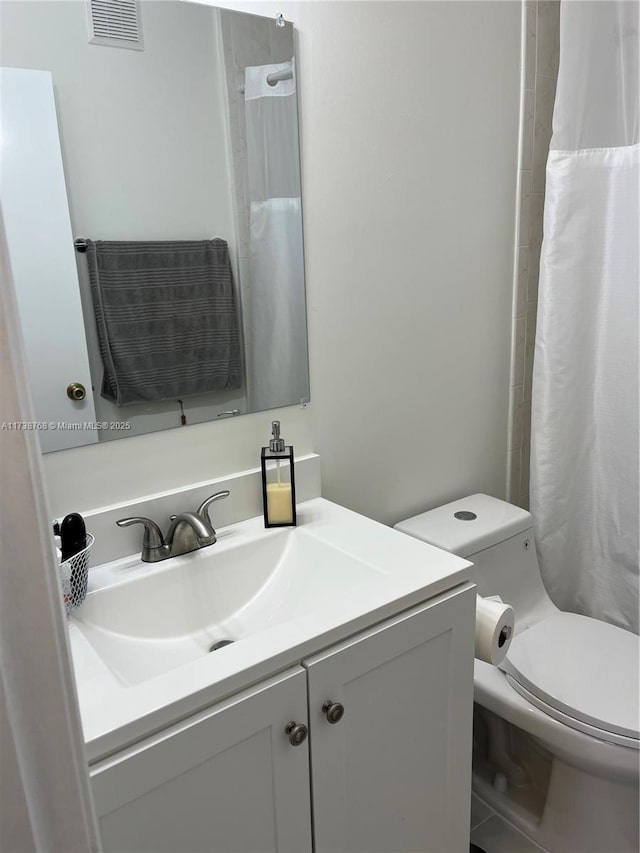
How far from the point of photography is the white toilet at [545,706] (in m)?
1.34

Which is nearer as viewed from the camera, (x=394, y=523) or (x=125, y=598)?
(x=125, y=598)

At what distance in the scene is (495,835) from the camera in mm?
1595

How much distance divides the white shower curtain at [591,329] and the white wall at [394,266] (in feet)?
0.42

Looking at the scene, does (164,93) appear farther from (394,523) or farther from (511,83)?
(394,523)

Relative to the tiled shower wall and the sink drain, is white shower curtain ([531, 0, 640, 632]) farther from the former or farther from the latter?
the sink drain

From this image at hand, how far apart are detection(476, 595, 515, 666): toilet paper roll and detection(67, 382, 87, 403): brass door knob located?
799 mm

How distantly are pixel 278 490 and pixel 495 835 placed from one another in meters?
1.05

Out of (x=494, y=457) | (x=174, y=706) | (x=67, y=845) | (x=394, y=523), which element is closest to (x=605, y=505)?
(x=494, y=457)

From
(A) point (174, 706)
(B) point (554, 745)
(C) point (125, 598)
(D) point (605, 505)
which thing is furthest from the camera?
(D) point (605, 505)

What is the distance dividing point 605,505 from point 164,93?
1.46 m

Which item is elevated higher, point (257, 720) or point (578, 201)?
point (578, 201)

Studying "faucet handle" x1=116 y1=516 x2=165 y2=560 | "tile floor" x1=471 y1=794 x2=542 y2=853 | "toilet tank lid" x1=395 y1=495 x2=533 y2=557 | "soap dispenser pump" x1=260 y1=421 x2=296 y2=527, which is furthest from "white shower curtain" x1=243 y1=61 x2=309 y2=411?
"tile floor" x1=471 y1=794 x2=542 y2=853

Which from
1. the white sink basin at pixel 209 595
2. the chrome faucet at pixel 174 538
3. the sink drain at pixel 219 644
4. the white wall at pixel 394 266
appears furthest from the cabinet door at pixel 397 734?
the white wall at pixel 394 266

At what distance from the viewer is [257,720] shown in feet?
2.88
